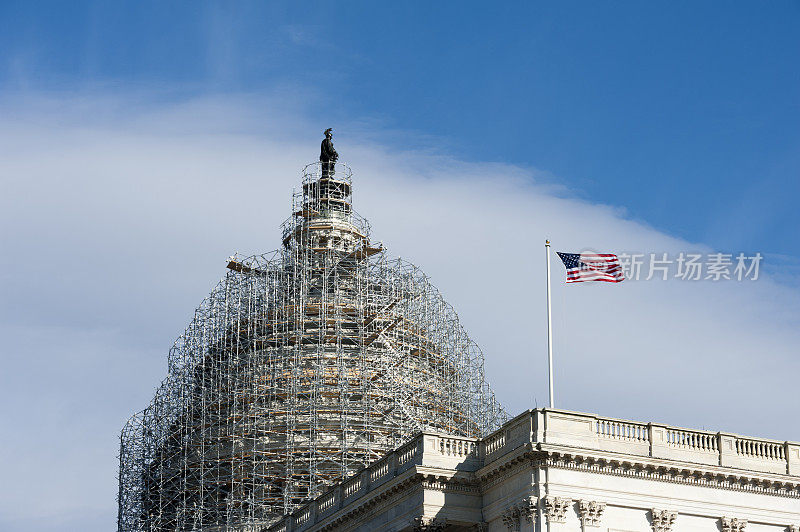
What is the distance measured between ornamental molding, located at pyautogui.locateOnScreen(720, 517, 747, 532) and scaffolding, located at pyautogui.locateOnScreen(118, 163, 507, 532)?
3155 cm

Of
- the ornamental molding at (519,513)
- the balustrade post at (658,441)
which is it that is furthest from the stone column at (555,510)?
the balustrade post at (658,441)

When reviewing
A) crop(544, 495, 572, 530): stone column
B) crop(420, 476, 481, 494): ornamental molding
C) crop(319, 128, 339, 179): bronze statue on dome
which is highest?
crop(319, 128, 339, 179): bronze statue on dome

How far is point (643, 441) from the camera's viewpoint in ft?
195

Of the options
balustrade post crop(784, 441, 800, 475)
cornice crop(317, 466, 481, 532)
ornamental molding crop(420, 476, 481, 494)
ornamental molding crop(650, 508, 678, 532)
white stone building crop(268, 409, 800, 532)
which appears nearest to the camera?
white stone building crop(268, 409, 800, 532)

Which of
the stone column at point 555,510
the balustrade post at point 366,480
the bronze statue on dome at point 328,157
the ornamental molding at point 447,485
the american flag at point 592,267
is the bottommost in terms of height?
the stone column at point 555,510

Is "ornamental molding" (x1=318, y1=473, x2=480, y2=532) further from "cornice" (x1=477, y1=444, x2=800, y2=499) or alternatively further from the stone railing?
the stone railing

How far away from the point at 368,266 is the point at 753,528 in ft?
157

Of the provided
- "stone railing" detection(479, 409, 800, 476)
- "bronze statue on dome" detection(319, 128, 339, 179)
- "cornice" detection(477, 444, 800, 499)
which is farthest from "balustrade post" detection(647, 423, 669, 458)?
"bronze statue on dome" detection(319, 128, 339, 179)

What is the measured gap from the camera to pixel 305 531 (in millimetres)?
70625

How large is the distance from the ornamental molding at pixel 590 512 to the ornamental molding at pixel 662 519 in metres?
2.46

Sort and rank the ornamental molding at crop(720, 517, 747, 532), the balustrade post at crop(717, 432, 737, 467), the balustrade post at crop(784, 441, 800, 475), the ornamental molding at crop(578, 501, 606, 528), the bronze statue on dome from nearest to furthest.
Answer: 1. the ornamental molding at crop(578, 501, 606, 528)
2. the ornamental molding at crop(720, 517, 747, 532)
3. the balustrade post at crop(717, 432, 737, 467)
4. the balustrade post at crop(784, 441, 800, 475)
5. the bronze statue on dome

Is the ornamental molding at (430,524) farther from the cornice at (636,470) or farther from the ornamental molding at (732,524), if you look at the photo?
the ornamental molding at (732,524)

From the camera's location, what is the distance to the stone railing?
57.8m

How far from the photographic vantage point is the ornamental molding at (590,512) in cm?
5697
